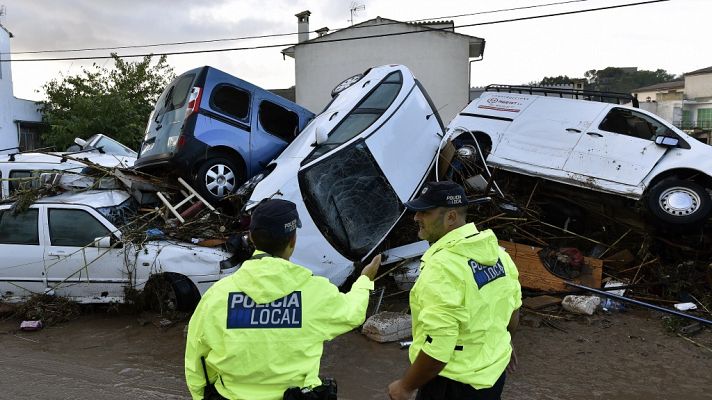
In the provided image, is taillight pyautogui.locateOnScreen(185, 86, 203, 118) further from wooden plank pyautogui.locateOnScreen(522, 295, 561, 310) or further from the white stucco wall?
the white stucco wall

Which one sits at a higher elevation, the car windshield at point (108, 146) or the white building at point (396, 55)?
the white building at point (396, 55)

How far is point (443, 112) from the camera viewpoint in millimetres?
21906

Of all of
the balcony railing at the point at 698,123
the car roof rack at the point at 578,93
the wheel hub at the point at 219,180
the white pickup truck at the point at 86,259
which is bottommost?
the balcony railing at the point at 698,123

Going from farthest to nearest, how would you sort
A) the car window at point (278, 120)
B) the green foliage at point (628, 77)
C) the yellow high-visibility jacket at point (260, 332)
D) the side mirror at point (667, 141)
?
the green foliage at point (628, 77), the car window at point (278, 120), the side mirror at point (667, 141), the yellow high-visibility jacket at point (260, 332)

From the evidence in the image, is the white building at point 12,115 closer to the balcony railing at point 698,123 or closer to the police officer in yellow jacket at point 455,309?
the police officer in yellow jacket at point 455,309

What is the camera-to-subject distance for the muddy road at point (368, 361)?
4.29m

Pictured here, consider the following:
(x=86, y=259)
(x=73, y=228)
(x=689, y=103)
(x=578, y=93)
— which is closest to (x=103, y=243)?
(x=86, y=259)

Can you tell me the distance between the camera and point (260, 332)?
1805 millimetres

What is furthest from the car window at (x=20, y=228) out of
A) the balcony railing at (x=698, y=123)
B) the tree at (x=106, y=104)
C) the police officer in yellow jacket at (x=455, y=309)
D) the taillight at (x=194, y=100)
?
the balcony railing at (x=698, y=123)

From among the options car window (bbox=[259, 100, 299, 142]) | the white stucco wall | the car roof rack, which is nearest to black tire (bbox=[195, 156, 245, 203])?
car window (bbox=[259, 100, 299, 142])

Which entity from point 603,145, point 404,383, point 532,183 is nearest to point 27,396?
point 404,383

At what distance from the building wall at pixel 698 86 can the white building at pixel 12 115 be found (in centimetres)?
4979

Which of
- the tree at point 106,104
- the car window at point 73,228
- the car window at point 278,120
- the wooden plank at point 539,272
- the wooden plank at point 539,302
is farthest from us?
the tree at point 106,104

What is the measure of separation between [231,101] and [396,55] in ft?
49.5
